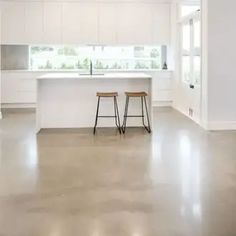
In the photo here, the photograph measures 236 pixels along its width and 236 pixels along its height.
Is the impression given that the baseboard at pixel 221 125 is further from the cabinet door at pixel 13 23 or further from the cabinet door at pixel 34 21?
the cabinet door at pixel 13 23

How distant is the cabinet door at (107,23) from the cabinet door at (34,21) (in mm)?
1464

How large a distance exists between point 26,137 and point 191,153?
265 cm

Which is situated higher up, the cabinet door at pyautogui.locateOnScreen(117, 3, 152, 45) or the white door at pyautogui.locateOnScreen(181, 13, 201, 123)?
the cabinet door at pyautogui.locateOnScreen(117, 3, 152, 45)

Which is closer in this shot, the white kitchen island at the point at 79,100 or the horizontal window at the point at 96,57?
the white kitchen island at the point at 79,100

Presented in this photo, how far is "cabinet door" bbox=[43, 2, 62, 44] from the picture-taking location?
32.2ft

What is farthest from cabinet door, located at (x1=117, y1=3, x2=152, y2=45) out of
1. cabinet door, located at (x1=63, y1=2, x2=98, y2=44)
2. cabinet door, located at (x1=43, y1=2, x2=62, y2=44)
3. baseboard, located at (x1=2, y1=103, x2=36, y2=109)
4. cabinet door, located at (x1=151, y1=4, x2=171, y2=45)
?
baseboard, located at (x1=2, y1=103, x2=36, y2=109)

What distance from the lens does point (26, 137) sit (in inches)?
→ 246

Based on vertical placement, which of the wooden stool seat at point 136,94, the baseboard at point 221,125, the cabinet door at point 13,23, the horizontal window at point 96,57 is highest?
the cabinet door at point 13,23

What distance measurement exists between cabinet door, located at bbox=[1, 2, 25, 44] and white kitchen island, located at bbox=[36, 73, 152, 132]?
3373mm

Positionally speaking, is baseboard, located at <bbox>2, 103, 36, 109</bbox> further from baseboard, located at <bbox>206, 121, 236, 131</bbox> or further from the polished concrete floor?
baseboard, located at <bbox>206, 121, 236, 131</bbox>

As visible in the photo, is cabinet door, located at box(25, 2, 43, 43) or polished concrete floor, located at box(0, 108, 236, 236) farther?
cabinet door, located at box(25, 2, 43, 43)

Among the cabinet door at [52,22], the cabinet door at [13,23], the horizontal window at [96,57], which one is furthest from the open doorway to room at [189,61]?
the cabinet door at [13,23]

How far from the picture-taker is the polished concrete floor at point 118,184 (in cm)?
292

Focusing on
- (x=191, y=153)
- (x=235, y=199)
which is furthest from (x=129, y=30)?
(x=235, y=199)
